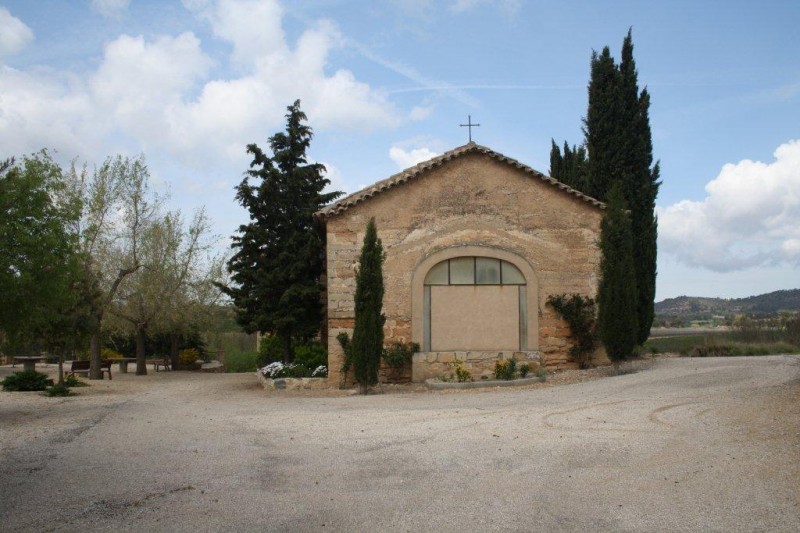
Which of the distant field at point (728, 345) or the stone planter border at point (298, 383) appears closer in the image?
the stone planter border at point (298, 383)

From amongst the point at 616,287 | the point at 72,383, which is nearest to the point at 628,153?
the point at 616,287

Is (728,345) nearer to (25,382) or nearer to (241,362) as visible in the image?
(25,382)

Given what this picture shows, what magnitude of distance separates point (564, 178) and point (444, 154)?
12.6 m

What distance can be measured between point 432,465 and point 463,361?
10625 mm

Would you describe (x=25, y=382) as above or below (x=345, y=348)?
below

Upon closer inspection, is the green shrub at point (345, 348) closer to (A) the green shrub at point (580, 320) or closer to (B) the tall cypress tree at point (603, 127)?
(A) the green shrub at point (580, 320)

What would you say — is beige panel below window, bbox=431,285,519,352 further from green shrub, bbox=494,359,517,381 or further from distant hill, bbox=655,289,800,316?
distant hill, bbox=655,289,800,316

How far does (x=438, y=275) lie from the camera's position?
18.3 metres

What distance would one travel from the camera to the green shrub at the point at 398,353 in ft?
57.4

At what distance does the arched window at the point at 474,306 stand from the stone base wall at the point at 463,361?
0.20m

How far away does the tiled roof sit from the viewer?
18.0 meters

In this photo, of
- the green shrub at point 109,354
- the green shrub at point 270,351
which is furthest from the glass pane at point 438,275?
the green shrub at point 109,354

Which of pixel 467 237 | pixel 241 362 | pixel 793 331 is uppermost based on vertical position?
pixel 467 237

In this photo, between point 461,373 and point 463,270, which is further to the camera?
point 463,270
